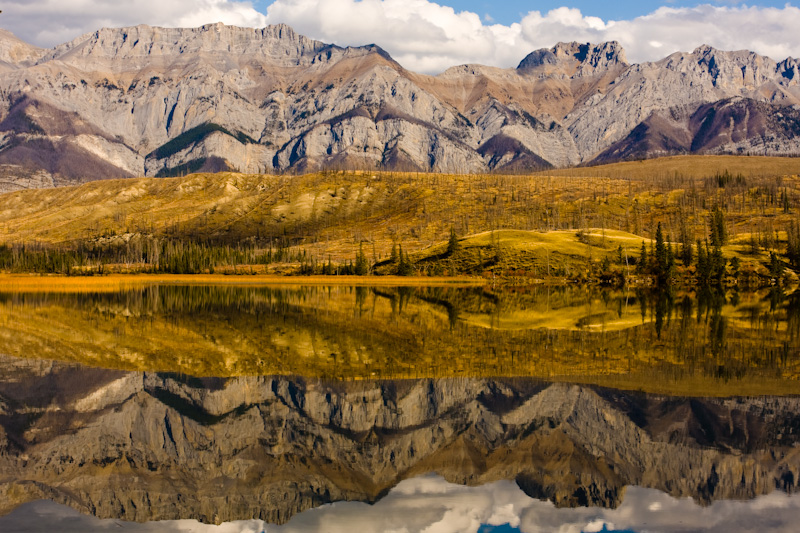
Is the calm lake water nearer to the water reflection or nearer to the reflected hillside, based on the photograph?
the water reflection

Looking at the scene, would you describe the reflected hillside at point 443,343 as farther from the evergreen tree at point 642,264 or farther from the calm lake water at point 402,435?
the evergreen tree at point 642,264

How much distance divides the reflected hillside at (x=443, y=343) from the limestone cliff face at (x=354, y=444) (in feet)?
13.3

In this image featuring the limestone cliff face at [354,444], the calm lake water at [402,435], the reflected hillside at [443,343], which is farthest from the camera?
the reflected hillside at [443,343]

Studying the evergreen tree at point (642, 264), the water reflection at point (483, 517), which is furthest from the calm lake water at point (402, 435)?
the evergreen tree at point (642, 264)

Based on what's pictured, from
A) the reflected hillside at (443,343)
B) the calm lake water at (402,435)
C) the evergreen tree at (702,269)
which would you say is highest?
the calm lake water at (402,435)

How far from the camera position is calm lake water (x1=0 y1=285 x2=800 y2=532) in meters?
18.7

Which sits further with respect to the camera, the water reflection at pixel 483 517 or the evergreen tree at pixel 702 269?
the evergreen tree at pixel 702 269

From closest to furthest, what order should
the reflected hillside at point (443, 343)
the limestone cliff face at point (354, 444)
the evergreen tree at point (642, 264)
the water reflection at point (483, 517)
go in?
1. the water reflection at point (483, 517)
2. the limestone cliff face at point (354, 444)
3. the reflected hillside at point (443, 343)
4. the evergreen tree at point (642, 264)

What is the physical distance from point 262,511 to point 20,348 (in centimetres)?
3708

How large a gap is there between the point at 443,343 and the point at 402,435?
73.9 ft

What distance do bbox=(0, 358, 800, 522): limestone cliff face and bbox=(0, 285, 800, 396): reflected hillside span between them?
406 cm

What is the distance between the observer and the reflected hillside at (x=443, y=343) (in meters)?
36.1

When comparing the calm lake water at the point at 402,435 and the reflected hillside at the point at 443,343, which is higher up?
the calm lake water at the point at 402,435

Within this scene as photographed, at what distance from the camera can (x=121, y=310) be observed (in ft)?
268
